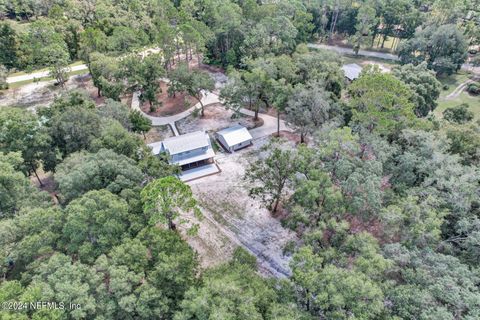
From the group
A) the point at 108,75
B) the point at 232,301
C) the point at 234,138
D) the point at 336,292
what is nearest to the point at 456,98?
the point at 234,138

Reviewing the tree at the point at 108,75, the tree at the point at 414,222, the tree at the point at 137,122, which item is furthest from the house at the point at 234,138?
the tree at the point at 414,222

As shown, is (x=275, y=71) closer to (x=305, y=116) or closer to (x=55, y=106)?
(x=305, y=116)

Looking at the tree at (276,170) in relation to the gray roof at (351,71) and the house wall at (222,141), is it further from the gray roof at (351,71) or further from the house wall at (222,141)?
the gray roof at (351,71)

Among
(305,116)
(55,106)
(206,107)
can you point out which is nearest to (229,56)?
(206,107)

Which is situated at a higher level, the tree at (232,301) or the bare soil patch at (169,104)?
the tree at (232,301)

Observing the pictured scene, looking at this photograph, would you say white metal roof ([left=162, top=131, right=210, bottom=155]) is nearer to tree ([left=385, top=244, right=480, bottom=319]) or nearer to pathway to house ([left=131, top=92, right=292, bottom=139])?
pathway to house ([left=131, top=92, right=292, bottom=139])

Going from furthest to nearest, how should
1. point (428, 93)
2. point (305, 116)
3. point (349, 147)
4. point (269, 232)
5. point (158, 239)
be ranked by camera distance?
point (428, 93) < point (305, 116) < point (269, 232) < point (349, 147) < point (158, 239)
